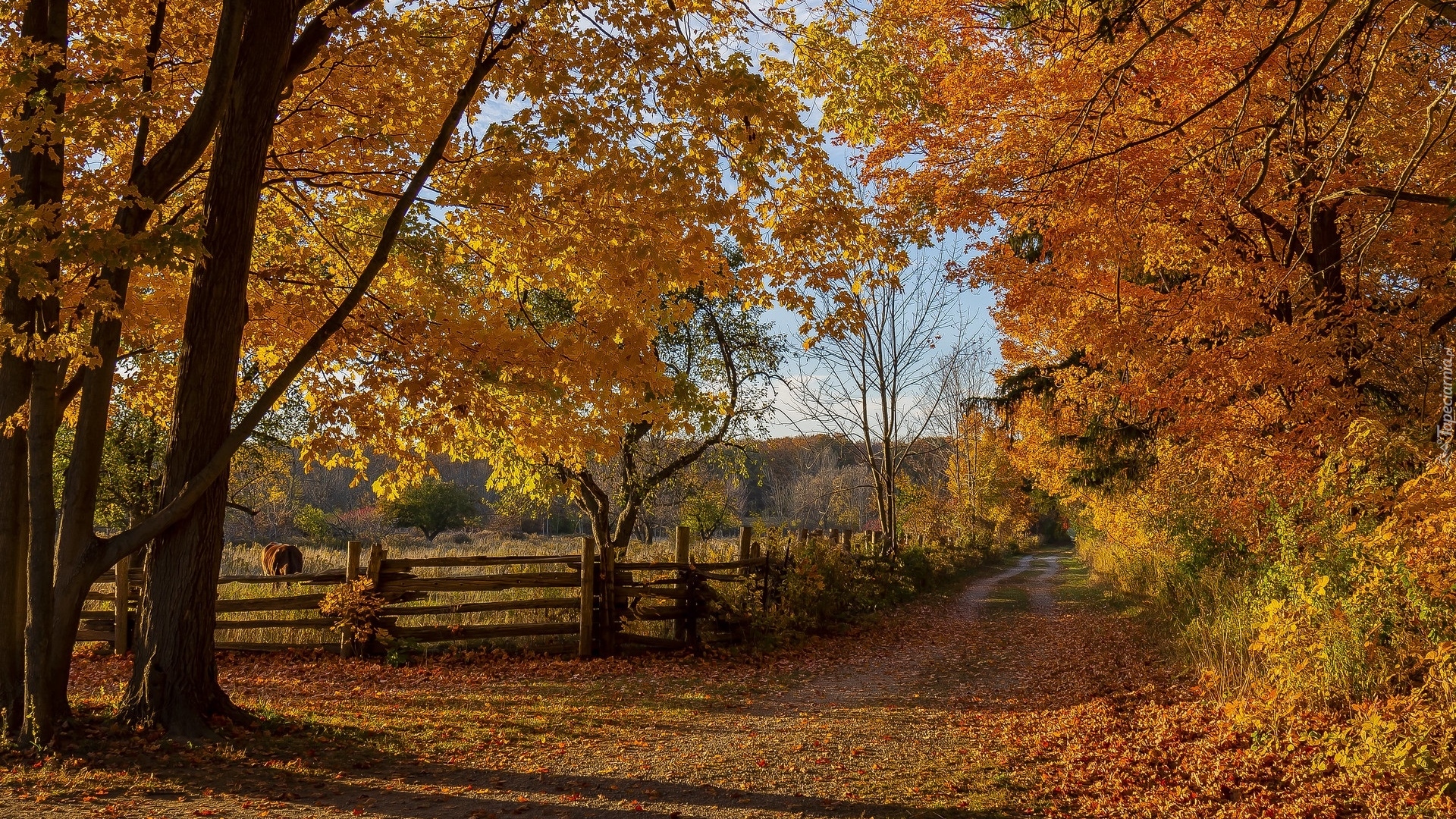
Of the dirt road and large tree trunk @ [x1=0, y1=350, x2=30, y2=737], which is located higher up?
large tree trunk @ [x1=0, y1=350, x2=30, y2=737]

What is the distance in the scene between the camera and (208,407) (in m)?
6.50

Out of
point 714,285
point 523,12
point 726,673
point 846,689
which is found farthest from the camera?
point 726,673

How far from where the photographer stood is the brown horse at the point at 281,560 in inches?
855

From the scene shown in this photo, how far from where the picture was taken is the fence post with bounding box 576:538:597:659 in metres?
11.1

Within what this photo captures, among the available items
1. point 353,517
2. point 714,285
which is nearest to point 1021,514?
point 353,517

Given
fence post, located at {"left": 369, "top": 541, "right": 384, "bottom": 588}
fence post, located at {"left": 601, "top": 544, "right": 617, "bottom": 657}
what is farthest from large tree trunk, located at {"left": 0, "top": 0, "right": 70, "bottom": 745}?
fence post, located at {"left": 601, "top": 544, "right": 617, "bottom": 657}

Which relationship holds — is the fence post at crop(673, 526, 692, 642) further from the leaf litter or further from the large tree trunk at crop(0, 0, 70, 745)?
the large tree trunk at crop(0, 0, 70, 745)

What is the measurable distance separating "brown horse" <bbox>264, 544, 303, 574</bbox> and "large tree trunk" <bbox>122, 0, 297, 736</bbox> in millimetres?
16493

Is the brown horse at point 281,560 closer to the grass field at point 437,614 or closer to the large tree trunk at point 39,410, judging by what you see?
the grass field at point 437,614

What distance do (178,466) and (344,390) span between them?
161cm

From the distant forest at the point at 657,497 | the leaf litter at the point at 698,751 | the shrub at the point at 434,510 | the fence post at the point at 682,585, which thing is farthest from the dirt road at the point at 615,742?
the shrub at the point at 434,510

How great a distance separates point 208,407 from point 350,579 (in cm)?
529

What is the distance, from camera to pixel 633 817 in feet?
16.2

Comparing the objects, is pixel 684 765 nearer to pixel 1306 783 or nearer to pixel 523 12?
pixel 1306 783
